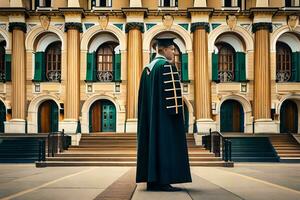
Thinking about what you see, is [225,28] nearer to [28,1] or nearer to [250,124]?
[250,124]

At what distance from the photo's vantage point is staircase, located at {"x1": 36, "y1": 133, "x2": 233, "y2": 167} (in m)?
16.4

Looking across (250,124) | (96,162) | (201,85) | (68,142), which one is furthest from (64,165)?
(250,124)

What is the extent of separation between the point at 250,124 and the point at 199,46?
18.5 ft

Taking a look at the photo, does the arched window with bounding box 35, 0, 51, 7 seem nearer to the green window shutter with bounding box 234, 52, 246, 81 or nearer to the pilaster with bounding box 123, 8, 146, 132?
the pilaster with bounding box 123, 8, 146, 132

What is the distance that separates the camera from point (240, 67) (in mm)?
26938

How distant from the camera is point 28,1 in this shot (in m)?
27.2

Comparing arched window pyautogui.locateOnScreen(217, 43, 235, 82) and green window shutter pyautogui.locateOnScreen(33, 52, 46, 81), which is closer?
green window shutter pyautogui.locateOnScreen(33, 52, 46, 81)

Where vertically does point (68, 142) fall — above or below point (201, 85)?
below

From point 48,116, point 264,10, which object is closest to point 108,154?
point 48,116

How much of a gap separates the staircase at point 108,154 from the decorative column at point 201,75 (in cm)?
207

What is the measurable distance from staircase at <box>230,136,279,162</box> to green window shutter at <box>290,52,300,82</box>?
5.96m

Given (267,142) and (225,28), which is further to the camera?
(225,28)

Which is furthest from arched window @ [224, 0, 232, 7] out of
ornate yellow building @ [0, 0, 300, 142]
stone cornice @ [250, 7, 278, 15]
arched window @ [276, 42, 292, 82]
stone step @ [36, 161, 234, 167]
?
stone step @ [36, 161, 234, 167]

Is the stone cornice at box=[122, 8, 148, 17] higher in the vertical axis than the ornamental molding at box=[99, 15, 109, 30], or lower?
higher
